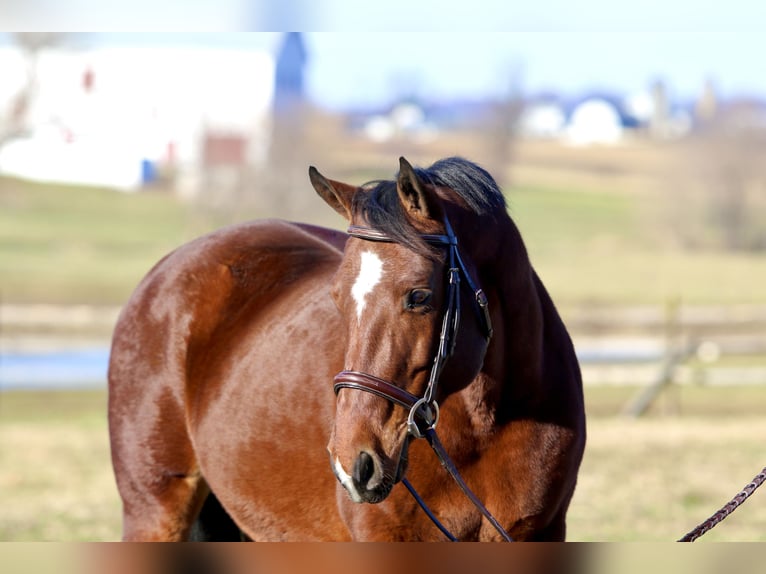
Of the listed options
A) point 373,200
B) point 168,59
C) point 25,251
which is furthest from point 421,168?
point 168,59

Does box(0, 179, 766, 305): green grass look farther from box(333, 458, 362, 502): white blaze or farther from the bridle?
box(333, 458, 362, 502): white blaze

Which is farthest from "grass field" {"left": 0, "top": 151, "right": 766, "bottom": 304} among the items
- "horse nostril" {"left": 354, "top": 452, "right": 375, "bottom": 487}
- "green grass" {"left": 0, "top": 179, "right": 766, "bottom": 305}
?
"horse nostril" {"left": 354, "top": 452, "right": 375, "bottom": 487}

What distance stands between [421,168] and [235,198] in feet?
91.0

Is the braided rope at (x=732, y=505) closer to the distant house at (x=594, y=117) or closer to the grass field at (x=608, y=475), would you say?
the grass field at (x=608, y=475)

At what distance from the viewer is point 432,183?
8.86 ft

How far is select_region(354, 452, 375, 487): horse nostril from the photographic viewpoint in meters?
2.27

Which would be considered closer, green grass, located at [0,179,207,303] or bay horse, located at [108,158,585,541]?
bay horse, located at [108,158,585,541]

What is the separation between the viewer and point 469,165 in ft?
9.12

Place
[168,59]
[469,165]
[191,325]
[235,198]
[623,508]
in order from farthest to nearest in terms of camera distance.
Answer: [168,59] → [235,198] → [623,508] → [191,325] → [469,165]

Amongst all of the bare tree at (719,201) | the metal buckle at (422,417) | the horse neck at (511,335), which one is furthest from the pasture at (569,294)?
the metal buckle at (422,417)

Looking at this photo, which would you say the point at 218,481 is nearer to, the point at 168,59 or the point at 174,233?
the point at 174,233

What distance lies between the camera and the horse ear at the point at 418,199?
8.18ft

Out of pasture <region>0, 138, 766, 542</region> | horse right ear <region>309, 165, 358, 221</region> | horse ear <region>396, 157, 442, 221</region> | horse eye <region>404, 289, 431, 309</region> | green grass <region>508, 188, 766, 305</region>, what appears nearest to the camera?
horse eye <region>404, 289, 431, 309</region>

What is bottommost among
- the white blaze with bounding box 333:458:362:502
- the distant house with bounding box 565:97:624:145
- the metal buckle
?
the white blaze with bounding box 333:458:362:502
